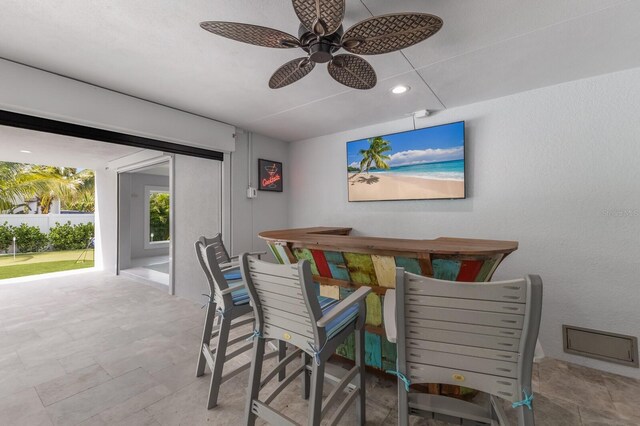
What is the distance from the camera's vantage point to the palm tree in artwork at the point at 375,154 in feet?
11.2

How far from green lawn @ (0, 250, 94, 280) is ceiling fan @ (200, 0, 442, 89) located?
7.44 m

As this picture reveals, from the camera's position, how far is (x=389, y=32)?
1.30 meters

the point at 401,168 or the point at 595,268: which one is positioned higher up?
the point at 401,168

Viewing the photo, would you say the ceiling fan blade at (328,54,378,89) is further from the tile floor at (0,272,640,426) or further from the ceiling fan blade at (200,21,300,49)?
the tile floor at (0,272,640,426)

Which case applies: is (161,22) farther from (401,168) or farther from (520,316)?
(401,168)

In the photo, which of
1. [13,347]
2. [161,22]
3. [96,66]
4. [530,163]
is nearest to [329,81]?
[161,22]

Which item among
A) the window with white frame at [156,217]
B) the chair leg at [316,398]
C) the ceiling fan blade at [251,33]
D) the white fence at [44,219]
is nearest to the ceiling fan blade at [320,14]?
the ceiling fan blade at [251,33]

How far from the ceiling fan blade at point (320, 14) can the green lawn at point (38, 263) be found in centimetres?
771

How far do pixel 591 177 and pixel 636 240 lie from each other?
1.91ft

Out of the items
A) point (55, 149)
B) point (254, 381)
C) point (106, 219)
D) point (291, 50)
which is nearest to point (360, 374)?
point (254, 381)

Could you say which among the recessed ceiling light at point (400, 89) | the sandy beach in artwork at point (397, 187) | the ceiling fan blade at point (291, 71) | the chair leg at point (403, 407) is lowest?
the chair leg at point (403, 407)

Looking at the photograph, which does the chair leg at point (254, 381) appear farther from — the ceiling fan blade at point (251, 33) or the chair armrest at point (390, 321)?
the ceiling fan blade at point (251, 33)

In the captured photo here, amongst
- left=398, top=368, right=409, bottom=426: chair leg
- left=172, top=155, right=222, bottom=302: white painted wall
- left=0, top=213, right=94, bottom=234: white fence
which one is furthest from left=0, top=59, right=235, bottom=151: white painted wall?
left=0, top=213, right=94, bottom=234: white fence

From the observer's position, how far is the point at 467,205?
291 centimetres
